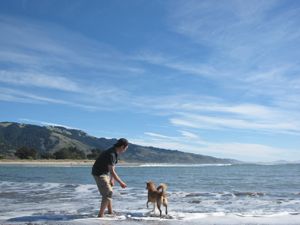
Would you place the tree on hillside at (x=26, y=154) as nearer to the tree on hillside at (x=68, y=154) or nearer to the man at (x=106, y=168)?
the tree on hillside at (x=68, y=154)

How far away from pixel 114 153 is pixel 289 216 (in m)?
4.81

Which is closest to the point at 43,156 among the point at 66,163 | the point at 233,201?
the point at 66,163

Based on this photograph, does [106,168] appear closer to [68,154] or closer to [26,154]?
[26,154]

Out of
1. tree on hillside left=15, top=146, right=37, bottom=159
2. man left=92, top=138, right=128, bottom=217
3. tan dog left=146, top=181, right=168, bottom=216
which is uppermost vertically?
tree on hillside left=15, top=146, right=37, bottom=159

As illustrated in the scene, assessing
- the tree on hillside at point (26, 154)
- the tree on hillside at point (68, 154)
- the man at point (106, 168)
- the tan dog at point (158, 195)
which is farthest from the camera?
the tree on hillside at point (68, 154)

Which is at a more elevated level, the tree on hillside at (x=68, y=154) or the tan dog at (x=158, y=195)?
the tree on hillside at (x=68, y=154)

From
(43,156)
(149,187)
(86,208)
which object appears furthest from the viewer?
(43,156)

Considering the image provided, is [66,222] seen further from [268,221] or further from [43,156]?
[43,156]

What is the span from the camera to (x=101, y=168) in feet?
35.6

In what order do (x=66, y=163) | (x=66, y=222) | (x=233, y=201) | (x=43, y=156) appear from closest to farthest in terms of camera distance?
(x=66, y=222) < (x=233, y=201) < (x=66, y=163) < (x=43, y=156)

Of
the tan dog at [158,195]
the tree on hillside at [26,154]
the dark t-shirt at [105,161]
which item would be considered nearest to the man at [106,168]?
the dark t-shirt at [105,161]

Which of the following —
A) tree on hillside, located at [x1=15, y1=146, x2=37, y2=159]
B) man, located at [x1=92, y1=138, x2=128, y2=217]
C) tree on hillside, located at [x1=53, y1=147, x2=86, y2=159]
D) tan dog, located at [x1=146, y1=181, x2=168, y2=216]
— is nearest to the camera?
man, located at [x1=92, y1=138, x2=128, y2=217]

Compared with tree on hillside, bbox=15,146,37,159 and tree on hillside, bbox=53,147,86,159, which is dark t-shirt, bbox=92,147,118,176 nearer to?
tree on hillside, bbox=15,146,37,159

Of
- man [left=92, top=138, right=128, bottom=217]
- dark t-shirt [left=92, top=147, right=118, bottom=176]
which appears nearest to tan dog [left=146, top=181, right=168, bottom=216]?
man [left=92, top=138, right=128, bottom=217]
